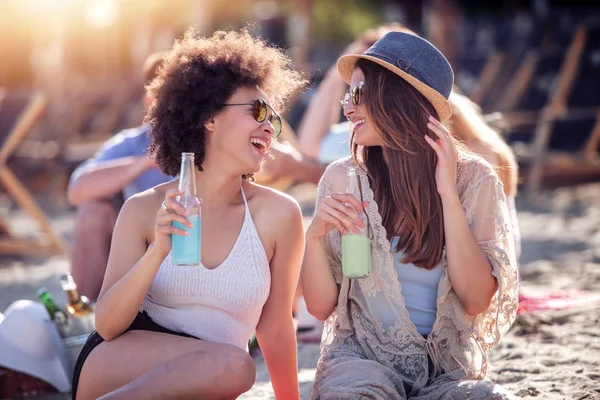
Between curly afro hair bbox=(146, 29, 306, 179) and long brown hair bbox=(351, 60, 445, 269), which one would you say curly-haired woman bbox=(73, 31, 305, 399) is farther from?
long brown hair bbox=(351, 60, 445, 269)

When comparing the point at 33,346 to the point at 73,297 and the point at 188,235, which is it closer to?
the point at 73,297

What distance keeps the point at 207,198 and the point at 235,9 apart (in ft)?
69.8

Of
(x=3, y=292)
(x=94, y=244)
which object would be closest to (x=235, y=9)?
(x=3, y=292)

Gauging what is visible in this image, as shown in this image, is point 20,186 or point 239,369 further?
point 20,186

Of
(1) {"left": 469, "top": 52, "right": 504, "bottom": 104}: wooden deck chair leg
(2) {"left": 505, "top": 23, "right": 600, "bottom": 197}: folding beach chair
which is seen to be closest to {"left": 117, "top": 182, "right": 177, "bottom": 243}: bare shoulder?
(2) {"left": 505, "top": 23, "right": 600, "bottom": 197}: folding beach chair

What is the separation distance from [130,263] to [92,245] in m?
1.98

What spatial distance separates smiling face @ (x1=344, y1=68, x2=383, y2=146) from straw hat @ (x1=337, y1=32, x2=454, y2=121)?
0.44 ft

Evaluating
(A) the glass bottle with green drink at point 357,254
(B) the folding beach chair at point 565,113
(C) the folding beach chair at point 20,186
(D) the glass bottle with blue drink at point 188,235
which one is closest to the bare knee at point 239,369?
(D) the glass bottle with blue drink at point 188,235

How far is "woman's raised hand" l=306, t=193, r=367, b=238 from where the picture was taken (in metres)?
2.84

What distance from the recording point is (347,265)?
2922mm

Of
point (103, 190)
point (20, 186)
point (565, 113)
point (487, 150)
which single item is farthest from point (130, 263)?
point (565, 113)

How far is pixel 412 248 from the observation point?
303cm

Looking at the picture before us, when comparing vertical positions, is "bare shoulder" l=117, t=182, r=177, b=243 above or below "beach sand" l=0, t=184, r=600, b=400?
above

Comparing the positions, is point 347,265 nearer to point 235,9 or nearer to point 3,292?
point 3,292
